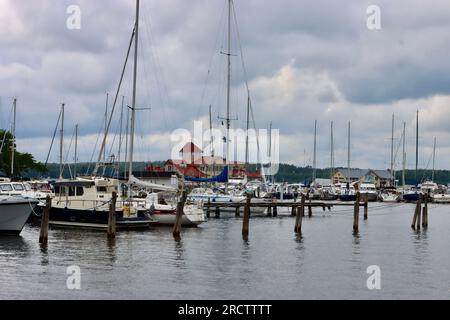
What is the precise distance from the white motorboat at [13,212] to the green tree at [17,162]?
5733 centimetres

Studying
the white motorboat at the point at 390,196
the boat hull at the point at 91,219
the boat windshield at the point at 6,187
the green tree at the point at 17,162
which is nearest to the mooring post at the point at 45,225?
the boat hull at the point at 91,219

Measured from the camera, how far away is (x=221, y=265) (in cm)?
3838

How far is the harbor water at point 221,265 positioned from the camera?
31.1 metres

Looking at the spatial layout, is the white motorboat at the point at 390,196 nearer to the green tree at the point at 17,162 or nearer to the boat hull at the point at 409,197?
the boat hull at the point at 409,197

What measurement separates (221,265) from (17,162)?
8655 centimetres
